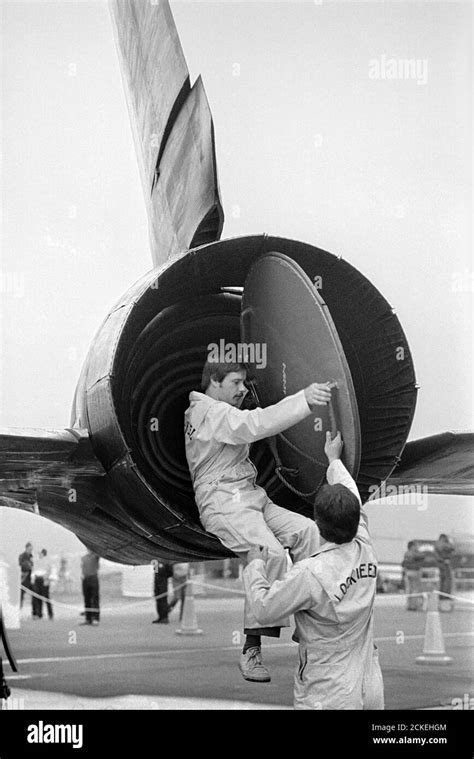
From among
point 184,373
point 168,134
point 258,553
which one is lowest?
point 258,553

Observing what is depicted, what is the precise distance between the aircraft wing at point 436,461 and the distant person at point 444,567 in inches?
175

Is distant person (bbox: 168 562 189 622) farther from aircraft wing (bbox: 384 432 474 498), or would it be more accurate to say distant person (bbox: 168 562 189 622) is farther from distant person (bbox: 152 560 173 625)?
aircraft wing (bbox: 384 432 474 498)

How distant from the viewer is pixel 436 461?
4867 millimetres

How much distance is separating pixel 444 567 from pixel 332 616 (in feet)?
27.3

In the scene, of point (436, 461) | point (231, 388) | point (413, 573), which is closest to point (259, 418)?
point (231, 388)

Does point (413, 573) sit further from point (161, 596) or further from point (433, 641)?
point (433, 641)

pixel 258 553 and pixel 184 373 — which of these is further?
pixel 184 373

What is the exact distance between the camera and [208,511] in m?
3.66

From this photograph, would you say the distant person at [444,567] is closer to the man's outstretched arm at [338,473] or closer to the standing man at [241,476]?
the standing man at [241,476]

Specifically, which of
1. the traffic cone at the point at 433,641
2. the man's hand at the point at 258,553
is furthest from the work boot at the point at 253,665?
the traffic cone at the point at 433,641

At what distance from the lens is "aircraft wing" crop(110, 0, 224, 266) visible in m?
4.18

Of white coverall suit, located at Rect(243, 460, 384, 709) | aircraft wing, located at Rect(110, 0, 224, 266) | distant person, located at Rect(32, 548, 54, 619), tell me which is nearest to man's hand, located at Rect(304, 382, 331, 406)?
white coverall suit, located at Rect(243, 460, 384, 709)

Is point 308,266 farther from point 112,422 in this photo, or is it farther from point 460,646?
point 460,646
